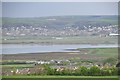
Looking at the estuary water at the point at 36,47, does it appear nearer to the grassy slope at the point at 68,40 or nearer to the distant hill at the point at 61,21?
the grassy slope at the point at 68,40

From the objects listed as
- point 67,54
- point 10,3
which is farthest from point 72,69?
point 10,3

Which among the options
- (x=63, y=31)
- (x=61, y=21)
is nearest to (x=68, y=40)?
(x=63, y=31)

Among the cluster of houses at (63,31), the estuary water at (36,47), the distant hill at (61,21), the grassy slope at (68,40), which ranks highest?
the distant hill at (61,21)

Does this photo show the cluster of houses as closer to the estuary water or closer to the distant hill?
the distant hill

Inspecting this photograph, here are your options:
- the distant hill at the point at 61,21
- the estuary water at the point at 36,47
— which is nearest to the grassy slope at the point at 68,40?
the estuary water at the point at 36,47

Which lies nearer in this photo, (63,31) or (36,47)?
(36,47)

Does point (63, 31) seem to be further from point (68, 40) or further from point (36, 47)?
point (36, 47)

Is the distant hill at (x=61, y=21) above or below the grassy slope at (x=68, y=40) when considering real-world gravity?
above

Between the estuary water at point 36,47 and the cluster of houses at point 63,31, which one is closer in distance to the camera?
the estuary water at point 36,47
